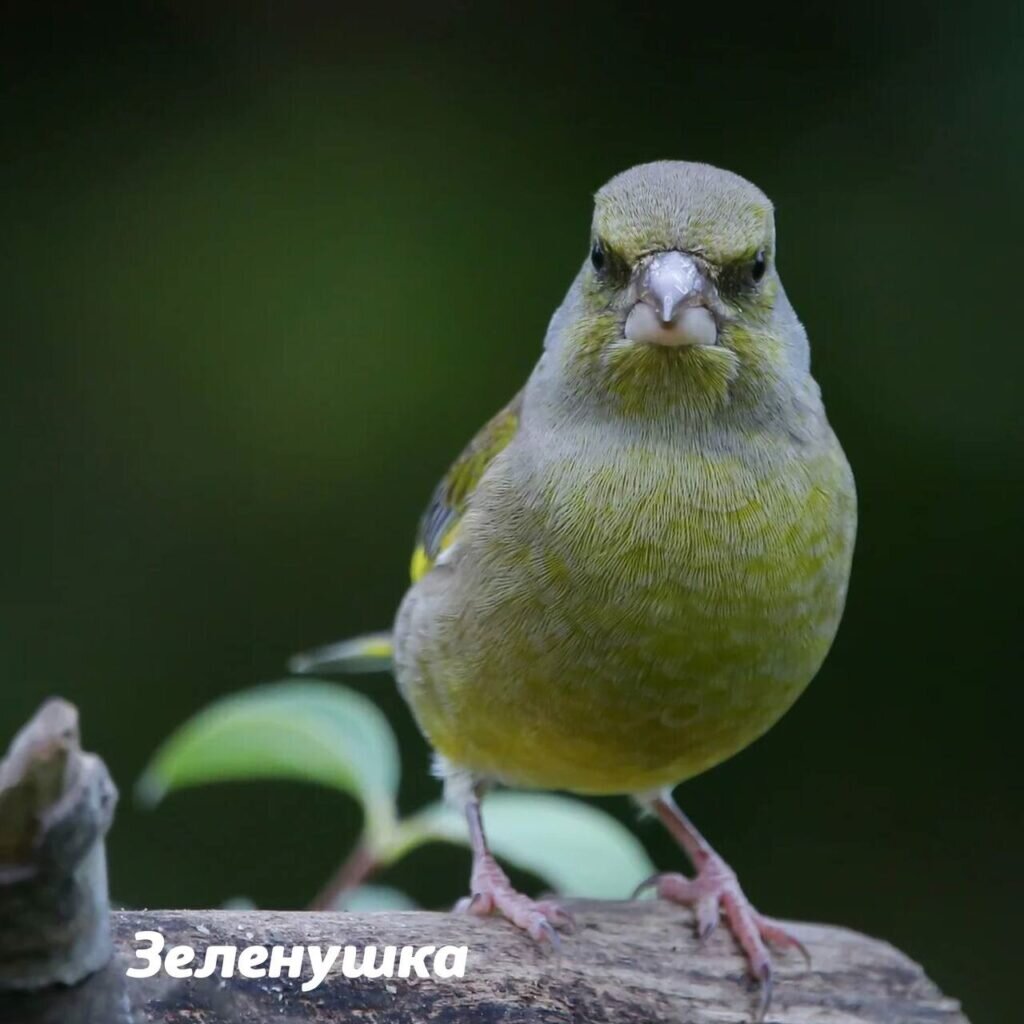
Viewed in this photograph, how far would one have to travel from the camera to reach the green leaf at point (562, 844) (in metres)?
2.73

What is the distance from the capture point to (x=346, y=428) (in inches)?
188

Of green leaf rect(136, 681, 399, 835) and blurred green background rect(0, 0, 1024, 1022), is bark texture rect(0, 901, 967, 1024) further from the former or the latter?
blurred green background rect(0, 0, 1024, 1022)

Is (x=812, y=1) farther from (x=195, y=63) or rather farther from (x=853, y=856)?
(x=853, y=856)

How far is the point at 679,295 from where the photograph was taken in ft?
7.89

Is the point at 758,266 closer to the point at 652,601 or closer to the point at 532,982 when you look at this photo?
the point at 652,601

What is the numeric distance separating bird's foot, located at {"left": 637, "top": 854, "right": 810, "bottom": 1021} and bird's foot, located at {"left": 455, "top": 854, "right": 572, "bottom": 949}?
0.25m

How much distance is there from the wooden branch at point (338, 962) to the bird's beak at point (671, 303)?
2.98 ft

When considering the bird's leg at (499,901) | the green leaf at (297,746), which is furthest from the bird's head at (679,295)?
the bird's leg at (499,901)

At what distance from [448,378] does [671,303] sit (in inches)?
95.1

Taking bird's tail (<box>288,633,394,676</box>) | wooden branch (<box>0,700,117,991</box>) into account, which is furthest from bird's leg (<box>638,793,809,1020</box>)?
wooden branch (<box>0,700,117,991</box>)

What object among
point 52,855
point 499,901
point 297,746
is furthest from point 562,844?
point 52,855

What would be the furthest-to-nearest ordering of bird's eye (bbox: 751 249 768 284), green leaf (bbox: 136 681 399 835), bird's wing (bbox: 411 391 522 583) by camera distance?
1. bird's wing (bbox: 411 391 522 583)
2. green leaf (bbox: 136 681 399 835)
3. bird's eye (bbox: 751 249 768 284)

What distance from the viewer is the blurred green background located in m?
4.50

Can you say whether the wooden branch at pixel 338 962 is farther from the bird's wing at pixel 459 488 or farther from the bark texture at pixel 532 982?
the bird's wing at pixel 459 488
